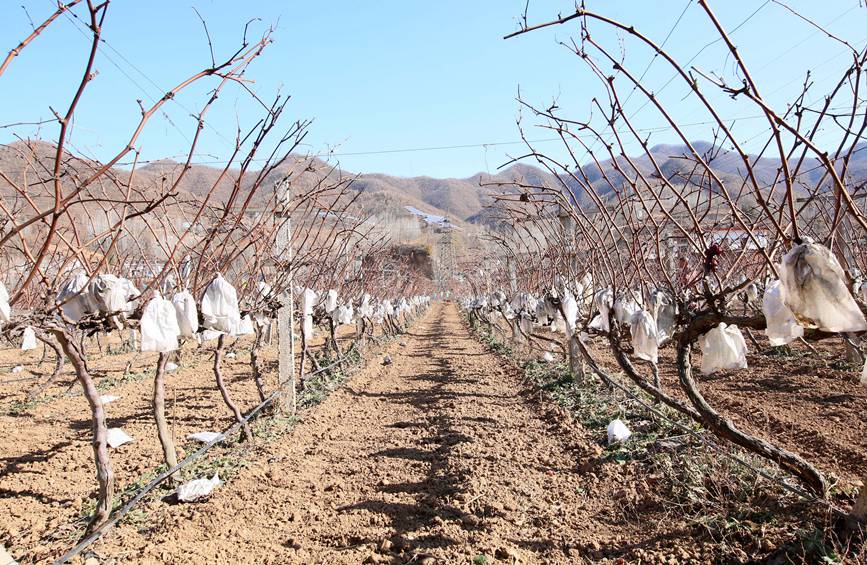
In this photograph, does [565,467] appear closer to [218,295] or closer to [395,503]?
[395,503]

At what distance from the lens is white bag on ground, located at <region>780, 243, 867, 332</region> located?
6.09ft

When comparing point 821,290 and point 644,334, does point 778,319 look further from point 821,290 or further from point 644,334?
point 644,334

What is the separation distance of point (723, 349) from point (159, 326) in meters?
3.23

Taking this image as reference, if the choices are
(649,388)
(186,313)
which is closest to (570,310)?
(649,388)

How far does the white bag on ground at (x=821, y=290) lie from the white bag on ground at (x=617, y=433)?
3.48 m

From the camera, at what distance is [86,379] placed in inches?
133

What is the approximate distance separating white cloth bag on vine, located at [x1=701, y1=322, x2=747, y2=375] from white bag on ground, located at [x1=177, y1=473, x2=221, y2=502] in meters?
3.62

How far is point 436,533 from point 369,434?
2917 millimetres

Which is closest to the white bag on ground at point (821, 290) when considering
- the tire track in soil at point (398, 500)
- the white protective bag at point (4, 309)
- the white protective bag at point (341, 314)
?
the tire track in soil at point (398, 500)

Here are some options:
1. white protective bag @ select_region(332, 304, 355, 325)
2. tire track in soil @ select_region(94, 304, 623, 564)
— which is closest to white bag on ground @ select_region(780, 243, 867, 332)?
tire track in soil @ select_region(94, 304, 623, 564)

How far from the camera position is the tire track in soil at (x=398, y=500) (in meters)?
3.38

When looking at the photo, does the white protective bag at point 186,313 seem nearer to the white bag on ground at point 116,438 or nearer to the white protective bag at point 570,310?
the white bag on ground at point 116,438

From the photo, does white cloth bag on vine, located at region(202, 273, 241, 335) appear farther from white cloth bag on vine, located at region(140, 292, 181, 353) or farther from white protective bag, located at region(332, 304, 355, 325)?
white protective bag, located at region(332, 304, 355, 325)

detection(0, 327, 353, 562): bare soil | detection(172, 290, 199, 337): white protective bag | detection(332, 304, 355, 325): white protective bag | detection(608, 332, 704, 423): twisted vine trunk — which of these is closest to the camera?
detection(172, 290, 199, 337): white protective bag
